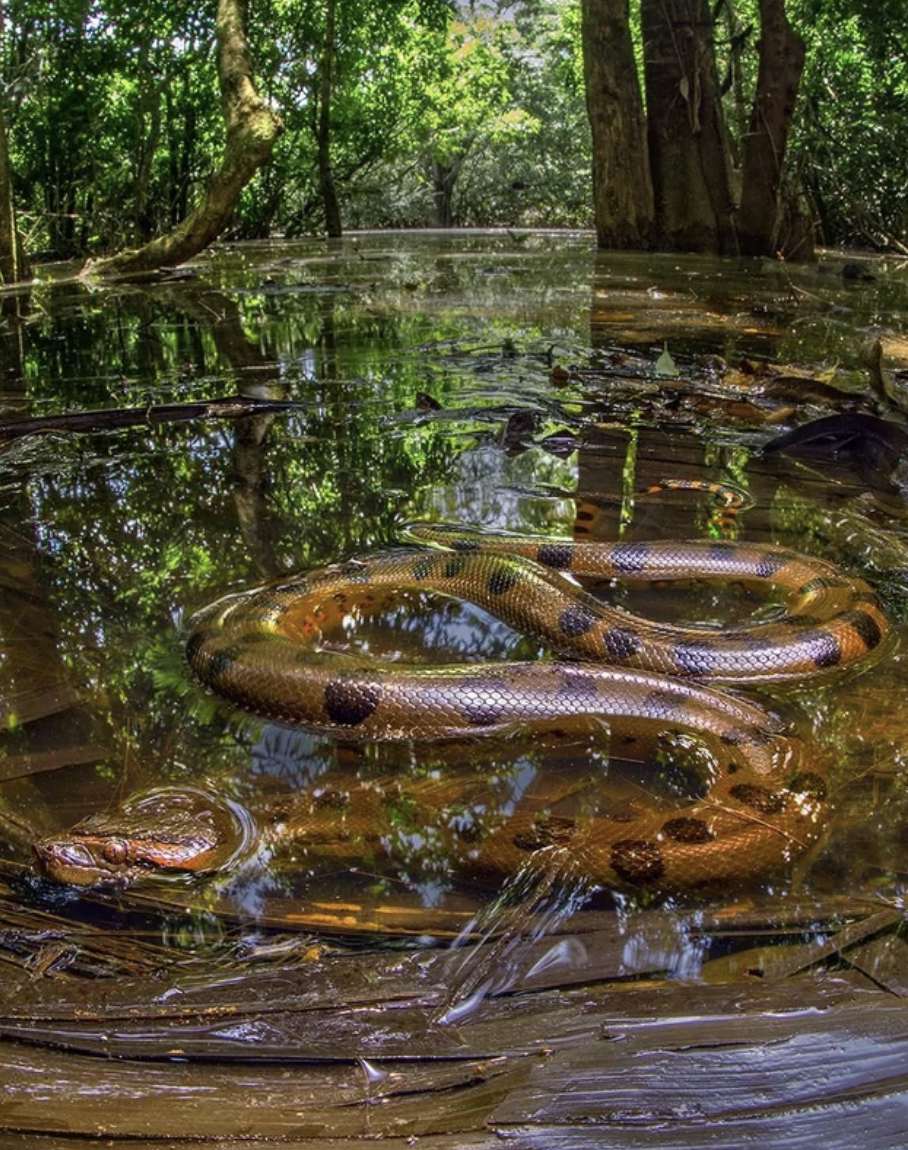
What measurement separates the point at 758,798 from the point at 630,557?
177 cm

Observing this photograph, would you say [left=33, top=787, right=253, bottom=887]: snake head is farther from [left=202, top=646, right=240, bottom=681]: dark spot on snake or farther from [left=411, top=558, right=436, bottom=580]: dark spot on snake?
[left=411, top=558, right=436, bottom=580]: dark spot on snake

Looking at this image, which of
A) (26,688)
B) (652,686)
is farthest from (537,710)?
(26,688)

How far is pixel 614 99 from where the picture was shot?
16.4 m

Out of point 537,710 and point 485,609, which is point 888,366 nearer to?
point 485,609

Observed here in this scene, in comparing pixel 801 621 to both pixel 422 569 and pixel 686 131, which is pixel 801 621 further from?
pixel 686 131

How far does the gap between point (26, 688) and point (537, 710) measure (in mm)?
1656

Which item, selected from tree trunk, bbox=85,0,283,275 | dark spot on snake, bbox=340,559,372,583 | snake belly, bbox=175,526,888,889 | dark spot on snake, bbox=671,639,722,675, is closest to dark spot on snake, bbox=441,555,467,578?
snake belly, bbox=175,526,888,889

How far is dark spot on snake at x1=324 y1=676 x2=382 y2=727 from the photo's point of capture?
319 centimetres

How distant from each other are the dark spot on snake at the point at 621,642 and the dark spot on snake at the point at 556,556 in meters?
0.71

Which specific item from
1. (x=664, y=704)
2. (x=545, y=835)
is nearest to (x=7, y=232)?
(x=664, y=704)

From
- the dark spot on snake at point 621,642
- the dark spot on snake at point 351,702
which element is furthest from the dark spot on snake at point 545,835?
the dark spot on snake at point 621,642

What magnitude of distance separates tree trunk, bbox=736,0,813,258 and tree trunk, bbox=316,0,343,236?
11.9m

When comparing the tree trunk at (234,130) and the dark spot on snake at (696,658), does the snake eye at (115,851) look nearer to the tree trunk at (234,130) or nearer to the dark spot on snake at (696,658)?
the dark spot on snake at (696,658)

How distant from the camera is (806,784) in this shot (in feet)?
9.16
